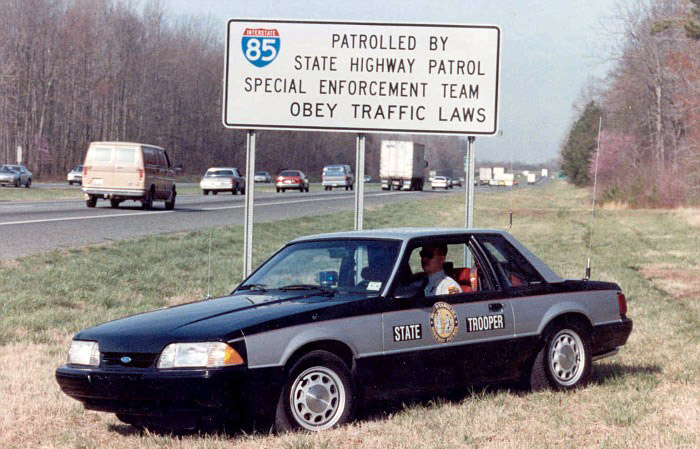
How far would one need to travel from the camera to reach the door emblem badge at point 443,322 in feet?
25.4

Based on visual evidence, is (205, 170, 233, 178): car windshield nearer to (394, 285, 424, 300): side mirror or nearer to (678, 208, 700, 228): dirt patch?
(678, 208, 700, 228): dirt patch

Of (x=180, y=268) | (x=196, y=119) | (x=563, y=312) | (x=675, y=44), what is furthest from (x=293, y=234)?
(x=196, y=119)

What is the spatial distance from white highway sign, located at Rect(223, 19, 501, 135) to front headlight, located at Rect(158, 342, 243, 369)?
20.4 ft

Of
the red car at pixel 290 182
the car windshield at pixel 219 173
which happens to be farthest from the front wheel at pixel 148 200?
the red car at pixel 290 182

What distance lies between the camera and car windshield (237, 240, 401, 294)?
7711mm

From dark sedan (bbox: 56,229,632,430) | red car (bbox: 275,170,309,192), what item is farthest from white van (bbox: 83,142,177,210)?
red car (bbox: 275,170,309,192)

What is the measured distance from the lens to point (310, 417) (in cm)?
695

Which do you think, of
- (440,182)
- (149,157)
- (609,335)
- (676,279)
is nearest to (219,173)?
(149,157)

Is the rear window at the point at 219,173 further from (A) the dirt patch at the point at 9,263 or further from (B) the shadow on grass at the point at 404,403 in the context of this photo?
(B) the shadow on grass at the point at 404,403

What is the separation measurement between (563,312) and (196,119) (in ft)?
424

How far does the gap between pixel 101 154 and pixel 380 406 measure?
32450mm

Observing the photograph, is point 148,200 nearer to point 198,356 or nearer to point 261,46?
point 261,46

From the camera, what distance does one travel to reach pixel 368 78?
501 inches

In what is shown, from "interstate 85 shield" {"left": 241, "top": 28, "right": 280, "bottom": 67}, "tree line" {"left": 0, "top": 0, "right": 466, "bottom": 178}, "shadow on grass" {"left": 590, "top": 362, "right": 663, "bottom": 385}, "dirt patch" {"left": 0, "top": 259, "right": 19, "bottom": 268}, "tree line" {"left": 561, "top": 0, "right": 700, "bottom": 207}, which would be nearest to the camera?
"shadow on grass" {"left": 590, "top": 362, "right": 663, "bottom": 385}
